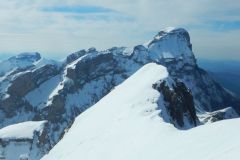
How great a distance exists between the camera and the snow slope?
136 ft

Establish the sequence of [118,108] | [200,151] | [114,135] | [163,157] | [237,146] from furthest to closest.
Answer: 1. [118,108]
2. [114,135]
3. [163,157]
4. [200,151]
5. [237,146]

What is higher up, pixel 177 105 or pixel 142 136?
pixel 142 136

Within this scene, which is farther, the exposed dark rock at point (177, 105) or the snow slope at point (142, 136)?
the exposed dark rock at point (177, 105)

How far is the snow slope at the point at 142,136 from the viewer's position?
41562mm

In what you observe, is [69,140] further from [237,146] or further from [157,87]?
[237,146]

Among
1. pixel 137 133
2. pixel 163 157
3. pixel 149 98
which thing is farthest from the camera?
pixel 149 98

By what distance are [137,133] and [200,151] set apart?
71.3 feet

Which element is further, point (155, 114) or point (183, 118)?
A: point (183, 118)

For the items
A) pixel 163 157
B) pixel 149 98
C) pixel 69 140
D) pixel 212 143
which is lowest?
pixel 69 140

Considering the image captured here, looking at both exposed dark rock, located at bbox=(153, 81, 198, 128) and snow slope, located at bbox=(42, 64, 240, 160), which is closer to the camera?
snow slope, located at bbox=(42, 64, 240, 160)

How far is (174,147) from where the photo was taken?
4631 centimetres

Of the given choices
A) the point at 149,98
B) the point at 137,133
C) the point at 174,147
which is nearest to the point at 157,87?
the point at 149,98

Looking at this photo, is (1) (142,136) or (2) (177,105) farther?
(2) (177,105)

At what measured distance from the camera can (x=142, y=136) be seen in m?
59.0
